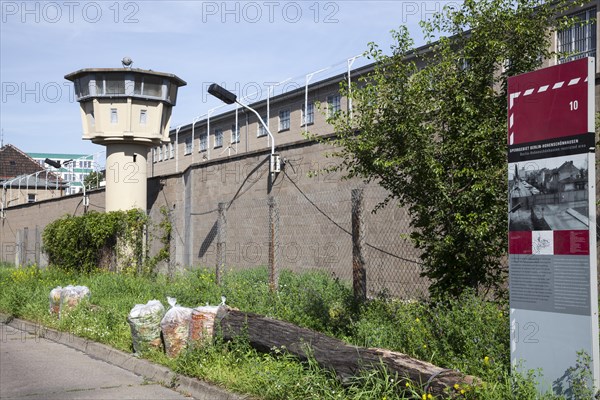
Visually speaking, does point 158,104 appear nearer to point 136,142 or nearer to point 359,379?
point 136,142

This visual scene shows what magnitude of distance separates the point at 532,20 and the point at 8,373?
7975mm

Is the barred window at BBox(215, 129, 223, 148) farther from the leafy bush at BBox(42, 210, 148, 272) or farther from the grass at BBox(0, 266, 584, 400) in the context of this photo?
the grass at BBox(0, 266, 584, 400)

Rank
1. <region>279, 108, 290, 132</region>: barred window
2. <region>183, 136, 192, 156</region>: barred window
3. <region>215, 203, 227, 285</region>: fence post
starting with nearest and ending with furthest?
<region>215, 203, 227, 285</region>: fence post, <region>279, 108, 290, 132</region>: barred window, <region>183, 136, 192, 156</region>: barred window

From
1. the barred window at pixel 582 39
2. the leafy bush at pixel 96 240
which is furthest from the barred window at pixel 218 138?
the barred window at pixel 582 39

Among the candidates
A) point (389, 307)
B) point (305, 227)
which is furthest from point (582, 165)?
point (305, 227)

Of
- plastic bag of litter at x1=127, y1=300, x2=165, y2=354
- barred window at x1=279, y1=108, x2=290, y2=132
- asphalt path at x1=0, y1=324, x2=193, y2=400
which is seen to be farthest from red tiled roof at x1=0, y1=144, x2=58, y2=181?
plastic bag of litter at x1=127, y1=300, x2=165, y2=354

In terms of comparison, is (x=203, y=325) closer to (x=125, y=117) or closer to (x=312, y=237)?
(x=312, y=237)

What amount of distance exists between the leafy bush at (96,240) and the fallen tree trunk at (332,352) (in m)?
11.9

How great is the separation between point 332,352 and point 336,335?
1877 mm

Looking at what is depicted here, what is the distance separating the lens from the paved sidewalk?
327 inches

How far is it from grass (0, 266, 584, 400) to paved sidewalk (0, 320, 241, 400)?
7.8 inches

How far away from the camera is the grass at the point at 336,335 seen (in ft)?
21.3

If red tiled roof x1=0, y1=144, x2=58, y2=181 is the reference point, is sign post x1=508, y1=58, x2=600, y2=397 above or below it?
below

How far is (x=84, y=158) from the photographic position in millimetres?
32906
